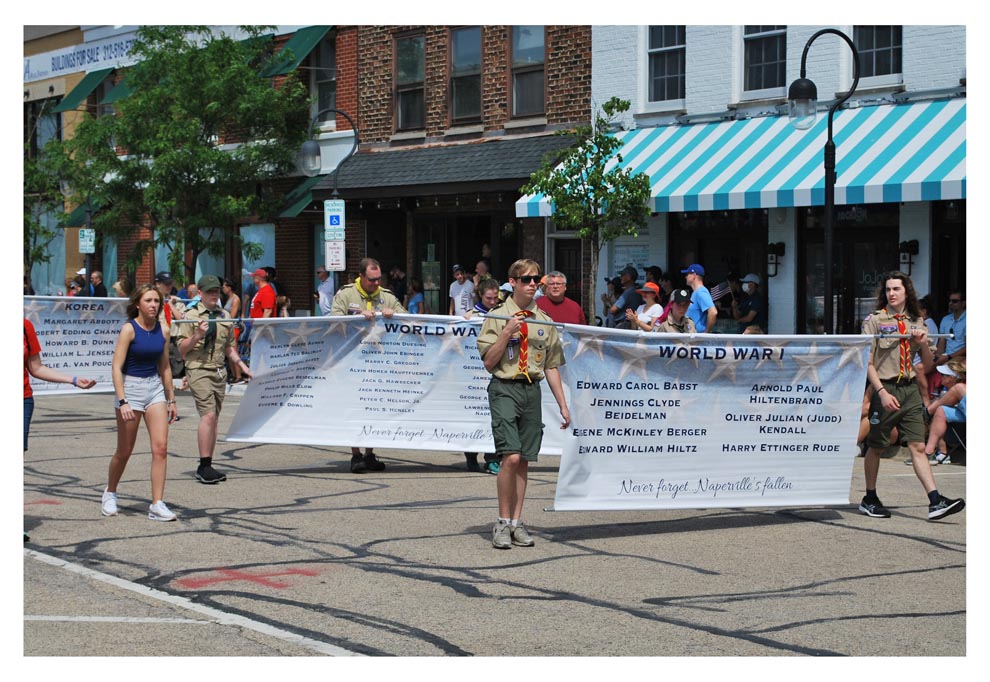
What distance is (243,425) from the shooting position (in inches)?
492

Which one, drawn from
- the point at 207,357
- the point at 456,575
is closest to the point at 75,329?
the point at 207,357

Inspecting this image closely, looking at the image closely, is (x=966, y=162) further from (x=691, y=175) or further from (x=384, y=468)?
(x=384, y=468)

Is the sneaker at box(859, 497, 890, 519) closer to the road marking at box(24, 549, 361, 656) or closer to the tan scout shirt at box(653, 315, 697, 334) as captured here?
the tan scout shirt at box(653, 315, 697, 334)

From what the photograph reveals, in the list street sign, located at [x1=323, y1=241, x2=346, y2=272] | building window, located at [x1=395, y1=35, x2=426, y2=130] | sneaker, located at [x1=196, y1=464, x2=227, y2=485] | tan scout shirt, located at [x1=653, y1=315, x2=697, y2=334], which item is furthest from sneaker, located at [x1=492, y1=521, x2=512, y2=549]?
building window, located at [x1=395, y1=35, x2=426, y2=130]

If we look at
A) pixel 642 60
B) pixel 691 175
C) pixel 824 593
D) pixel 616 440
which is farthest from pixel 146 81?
pixel 824 593

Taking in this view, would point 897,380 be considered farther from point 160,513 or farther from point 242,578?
point 160,513

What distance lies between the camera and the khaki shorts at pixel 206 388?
38.8 feet

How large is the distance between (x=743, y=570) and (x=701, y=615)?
47.8 inches

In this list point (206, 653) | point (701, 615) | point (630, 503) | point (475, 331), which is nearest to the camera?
point (206, 653)

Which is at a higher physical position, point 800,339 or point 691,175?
point 691,175

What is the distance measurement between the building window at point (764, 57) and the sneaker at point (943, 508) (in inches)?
442

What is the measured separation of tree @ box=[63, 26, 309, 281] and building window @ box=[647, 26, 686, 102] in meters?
7.93

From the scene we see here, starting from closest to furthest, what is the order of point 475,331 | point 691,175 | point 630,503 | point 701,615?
point 701,615
point 630,503
point 475,331
point 691,175

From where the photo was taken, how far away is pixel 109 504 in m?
9.84
